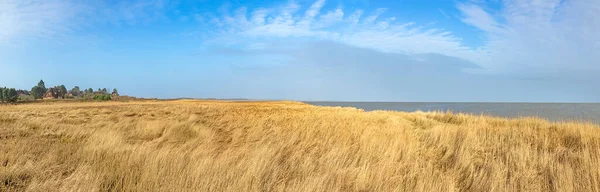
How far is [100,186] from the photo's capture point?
4137 mm

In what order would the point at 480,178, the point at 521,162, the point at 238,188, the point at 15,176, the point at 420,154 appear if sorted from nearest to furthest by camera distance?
1. the point at 238,188
2. the point at 15,176
3. the point at 480,178
4. the point at 521,162
5. the point at 420,154

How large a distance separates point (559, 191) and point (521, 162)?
4.87ft

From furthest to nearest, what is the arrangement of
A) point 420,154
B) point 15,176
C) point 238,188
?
point 420,154 → point 15,176 → point 238,188

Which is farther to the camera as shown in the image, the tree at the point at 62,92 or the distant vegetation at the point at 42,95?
the tree at the point at 62,92

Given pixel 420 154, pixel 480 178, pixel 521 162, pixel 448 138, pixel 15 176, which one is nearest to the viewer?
pixel 15 176

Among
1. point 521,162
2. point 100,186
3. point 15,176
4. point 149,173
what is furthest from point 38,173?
point 521,162

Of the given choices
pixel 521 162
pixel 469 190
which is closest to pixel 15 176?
pixel 469 190

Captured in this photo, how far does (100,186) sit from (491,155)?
22.3ft

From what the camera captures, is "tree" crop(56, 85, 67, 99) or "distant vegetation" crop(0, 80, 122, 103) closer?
"distant vegetation" crop(0, 80, 122, 103)

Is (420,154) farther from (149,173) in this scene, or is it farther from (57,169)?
(57,169)

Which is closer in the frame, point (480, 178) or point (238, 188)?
point (238, 188)

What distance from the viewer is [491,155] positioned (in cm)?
643

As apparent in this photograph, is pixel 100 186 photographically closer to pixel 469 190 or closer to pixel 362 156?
pixel 362 156

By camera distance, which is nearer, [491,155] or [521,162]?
[521,162]
